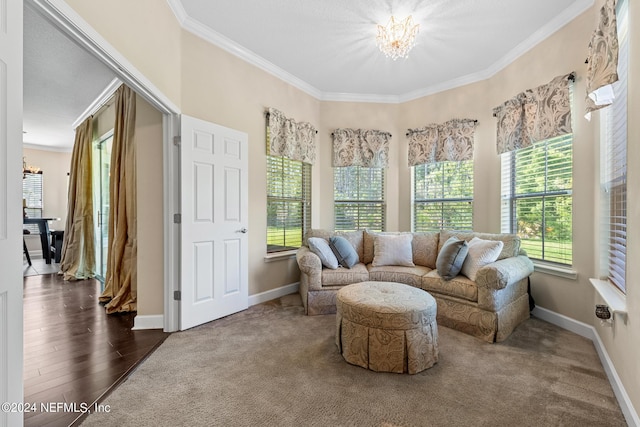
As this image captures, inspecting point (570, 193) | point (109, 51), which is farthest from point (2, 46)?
point (570, 193)

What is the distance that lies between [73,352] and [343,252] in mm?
2690

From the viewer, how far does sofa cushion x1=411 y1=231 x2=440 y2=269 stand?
3.57 meters

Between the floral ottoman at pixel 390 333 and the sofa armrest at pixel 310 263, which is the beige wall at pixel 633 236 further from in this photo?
the sofa armrest at pixel 310 263

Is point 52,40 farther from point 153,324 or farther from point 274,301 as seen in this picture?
point 274,301

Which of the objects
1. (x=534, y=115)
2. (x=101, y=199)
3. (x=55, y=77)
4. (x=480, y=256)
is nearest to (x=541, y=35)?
(x=534, y=115)

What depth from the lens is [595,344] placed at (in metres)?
2.42

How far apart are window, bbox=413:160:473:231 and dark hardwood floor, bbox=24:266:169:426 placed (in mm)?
3726

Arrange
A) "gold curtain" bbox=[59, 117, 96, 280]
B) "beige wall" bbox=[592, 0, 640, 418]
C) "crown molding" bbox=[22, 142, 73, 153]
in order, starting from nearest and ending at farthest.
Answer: "beige wall" bbox=[592, 0, 640, 418] < "gold curtain" bbox=[59, 117, 96, 280] < "crown molding" bbox=[22, 142, 73, 153]

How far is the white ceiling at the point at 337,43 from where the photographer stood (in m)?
2.61

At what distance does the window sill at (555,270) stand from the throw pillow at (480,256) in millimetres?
609

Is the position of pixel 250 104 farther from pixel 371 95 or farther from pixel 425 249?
pixel 425 249

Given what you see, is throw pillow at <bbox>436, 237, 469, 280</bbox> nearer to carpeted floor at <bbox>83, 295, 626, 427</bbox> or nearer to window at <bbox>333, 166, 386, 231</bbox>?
carpeted floor at <bbox>83, 295, 626, 427</bbox>

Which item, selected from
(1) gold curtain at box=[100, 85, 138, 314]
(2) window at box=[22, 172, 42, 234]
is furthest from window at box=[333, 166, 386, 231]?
(2) window at box=[22, 172, 42, 234]

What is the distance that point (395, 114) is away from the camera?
4621mm
